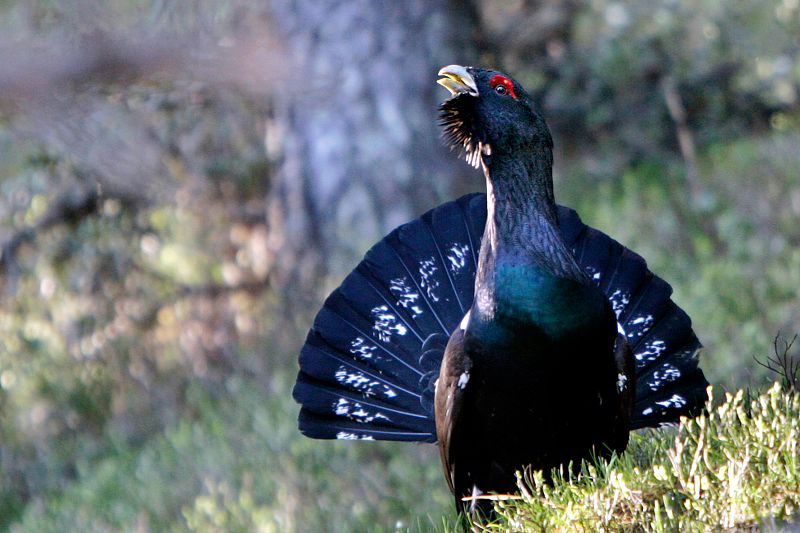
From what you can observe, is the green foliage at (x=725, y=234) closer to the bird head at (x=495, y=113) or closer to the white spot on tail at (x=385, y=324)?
the white spot on tail at (x=385, y=324)

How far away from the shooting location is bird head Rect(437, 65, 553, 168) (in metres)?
4.77

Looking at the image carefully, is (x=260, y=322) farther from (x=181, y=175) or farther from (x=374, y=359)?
(x=374, y=359)

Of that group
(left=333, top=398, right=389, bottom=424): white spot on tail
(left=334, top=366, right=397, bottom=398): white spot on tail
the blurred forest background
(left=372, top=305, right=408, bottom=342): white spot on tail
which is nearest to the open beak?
(left=372, top=305, right=408, bottom=342): white spot on tail

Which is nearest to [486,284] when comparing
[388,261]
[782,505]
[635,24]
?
[388,261]

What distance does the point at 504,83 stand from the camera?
188 inches

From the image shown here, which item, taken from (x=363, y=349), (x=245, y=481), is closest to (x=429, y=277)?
(x=363, y=349)

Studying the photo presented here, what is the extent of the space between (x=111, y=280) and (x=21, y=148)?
48.1 inches

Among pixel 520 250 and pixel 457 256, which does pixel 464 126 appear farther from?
pixel 457 256

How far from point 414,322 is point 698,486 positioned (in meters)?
2.02

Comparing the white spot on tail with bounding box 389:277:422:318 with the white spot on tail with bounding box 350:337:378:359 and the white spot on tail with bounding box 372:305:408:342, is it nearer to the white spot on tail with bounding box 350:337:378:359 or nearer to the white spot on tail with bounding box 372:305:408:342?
the white spot on tail with bounding box 372:305:408:342

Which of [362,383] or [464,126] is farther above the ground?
[464,126]

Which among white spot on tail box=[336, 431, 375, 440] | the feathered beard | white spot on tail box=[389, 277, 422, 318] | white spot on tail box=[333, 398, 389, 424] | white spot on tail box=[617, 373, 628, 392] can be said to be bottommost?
white spot on tail box=[336, 431, 375, 440]

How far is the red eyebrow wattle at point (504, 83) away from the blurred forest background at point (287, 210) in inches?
76.3

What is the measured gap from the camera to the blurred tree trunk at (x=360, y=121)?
8297mm
